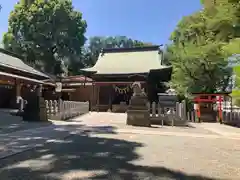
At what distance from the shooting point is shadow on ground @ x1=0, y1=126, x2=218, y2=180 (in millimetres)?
3652

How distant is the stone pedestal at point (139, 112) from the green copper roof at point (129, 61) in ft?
33.2

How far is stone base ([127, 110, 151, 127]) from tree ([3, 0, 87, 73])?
23.0m

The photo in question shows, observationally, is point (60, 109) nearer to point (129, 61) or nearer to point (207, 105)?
point (207, 105)

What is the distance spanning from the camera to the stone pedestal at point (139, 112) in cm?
1091

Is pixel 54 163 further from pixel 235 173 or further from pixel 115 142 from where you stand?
pixel 235 173

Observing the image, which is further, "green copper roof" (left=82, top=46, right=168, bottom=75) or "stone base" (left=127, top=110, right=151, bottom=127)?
"green copper roof" (left=82, top=46, right=168, bottom=75)

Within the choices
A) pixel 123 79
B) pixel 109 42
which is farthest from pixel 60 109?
pixel 109 42

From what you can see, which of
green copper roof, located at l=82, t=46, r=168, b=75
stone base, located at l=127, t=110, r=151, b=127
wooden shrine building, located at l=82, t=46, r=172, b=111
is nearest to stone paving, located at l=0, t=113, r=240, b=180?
stone base, located at l=127, t=110, r=151, b=127

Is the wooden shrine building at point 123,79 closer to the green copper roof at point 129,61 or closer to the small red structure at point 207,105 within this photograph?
the green copper roof at point 129,61

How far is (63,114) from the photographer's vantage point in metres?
13.1

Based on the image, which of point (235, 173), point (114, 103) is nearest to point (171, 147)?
point (235, 173)

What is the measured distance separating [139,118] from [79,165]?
702cm

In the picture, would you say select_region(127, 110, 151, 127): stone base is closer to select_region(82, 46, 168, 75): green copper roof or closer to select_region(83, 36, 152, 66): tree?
select_region(82, 46, 168, 75): green copper roof

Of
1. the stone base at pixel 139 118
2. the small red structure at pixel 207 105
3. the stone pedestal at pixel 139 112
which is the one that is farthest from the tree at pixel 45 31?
the stone base at pixel 139 118
